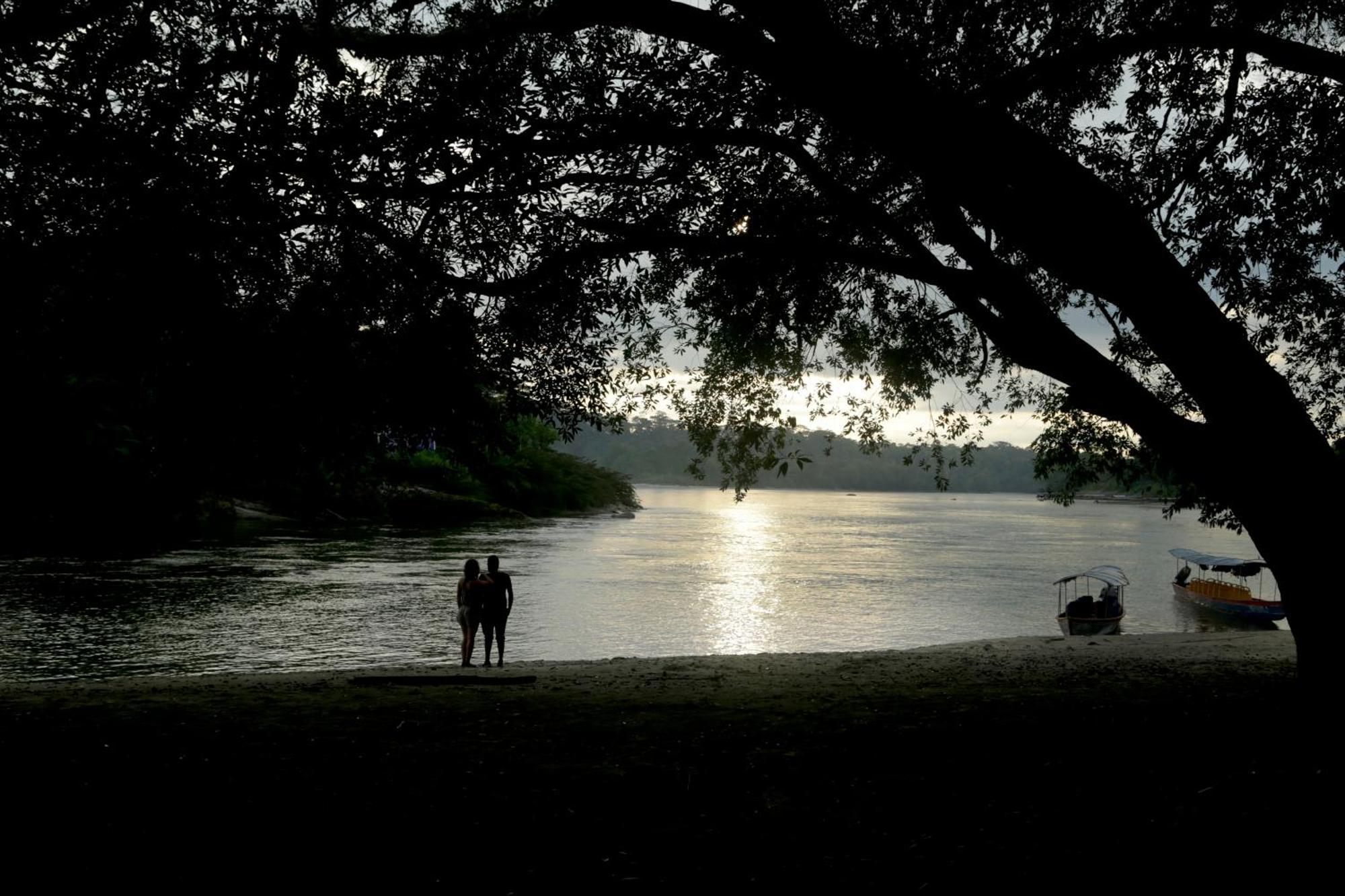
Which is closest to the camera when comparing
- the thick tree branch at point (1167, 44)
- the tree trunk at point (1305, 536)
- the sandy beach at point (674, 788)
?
the sandy beach at point (674, 788)

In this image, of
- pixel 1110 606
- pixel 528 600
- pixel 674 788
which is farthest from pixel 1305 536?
pixel 528 600

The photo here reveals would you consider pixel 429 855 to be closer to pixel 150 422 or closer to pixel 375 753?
pixel 375 753

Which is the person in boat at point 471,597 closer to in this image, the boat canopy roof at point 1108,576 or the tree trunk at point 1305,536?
the tree trunk at point 1305,536

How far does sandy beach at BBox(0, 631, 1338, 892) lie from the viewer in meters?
5.02

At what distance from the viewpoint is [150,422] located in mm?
10625

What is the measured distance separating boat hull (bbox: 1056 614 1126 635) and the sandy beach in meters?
24.0

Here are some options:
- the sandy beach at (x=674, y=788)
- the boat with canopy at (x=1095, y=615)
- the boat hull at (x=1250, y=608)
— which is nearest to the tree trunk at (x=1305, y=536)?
the sandy beach at (x=674, y=788)

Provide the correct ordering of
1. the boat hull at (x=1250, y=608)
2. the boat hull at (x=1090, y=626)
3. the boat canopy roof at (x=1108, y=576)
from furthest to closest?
1. the boat hull at (x=1250, y=608)
2. the boat canopy roof at (x=1108, y=576)
3. the boat hull at (x=1090, y=626)

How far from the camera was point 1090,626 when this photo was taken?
32.8m

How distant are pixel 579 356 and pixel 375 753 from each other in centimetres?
619

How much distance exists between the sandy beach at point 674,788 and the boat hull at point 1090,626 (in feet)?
78.7

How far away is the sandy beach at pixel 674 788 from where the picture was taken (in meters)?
5.02

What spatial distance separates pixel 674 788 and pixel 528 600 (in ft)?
110

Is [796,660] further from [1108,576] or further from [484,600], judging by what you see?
[1108,576]
